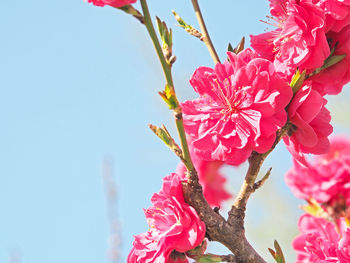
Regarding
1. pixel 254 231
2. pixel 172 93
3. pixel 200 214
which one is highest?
pixel 172 93

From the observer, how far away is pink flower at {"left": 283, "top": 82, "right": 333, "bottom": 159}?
116cm

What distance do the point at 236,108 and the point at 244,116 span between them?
2 centimetres

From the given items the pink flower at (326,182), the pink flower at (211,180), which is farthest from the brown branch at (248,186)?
the pink flower at (326,182)

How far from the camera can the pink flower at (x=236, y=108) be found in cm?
113

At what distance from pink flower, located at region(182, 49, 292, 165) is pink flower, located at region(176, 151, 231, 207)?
0.43 m

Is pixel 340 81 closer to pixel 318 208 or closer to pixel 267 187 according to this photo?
pixel 318 208

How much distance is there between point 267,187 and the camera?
14.9 feet

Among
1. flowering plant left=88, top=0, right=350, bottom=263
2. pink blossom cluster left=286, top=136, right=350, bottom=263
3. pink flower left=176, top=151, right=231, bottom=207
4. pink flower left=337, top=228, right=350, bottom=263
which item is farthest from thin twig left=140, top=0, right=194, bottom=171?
pink blossom cluster left=286, top=136, right=350, bottom=263

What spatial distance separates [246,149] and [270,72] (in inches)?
6.5

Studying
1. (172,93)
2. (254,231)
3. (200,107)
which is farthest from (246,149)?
(254,231)

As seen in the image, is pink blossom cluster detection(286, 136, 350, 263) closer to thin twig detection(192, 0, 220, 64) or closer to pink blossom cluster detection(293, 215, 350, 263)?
pink blossom cluster detection(293, 215, 350, 263)

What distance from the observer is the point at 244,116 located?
3.82 feet

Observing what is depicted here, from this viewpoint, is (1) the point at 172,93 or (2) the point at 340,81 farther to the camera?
(2) the point at 340,81

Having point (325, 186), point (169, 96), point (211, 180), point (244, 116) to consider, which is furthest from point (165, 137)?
point (325, 186)
